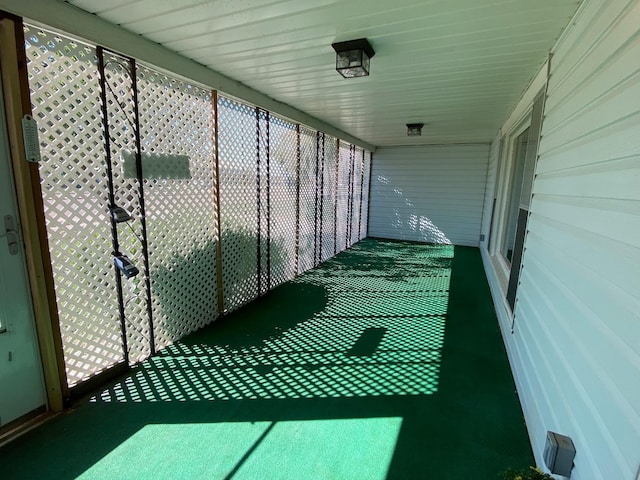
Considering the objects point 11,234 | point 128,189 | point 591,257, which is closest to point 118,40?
point 128,189

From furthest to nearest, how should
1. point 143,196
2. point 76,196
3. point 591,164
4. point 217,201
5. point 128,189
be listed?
point 217,201
point 143,196
point 128,189
point 76,196
point 591,164

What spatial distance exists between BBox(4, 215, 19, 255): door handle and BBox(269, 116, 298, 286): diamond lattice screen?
281 centimetres

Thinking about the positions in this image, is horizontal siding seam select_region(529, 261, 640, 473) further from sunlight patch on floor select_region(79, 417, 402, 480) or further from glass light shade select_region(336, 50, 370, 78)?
glass light shade select_region(336, 50, 370, 78)

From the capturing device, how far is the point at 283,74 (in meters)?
3.12

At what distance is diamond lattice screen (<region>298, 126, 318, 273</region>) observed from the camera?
5.29 m

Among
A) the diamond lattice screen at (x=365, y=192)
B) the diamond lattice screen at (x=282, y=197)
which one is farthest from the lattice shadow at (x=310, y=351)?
the diamond lattice screen at (x=365, y=192)

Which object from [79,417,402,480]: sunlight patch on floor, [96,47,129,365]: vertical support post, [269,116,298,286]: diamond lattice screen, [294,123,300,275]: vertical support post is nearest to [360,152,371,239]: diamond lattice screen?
[294,123,300,275]: vertical support post

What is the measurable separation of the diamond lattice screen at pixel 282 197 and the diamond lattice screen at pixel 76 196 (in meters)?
2.29

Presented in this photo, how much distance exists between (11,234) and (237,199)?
209cm

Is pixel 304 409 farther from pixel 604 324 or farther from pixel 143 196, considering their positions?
pixel 143 196

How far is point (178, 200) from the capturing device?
117 inches

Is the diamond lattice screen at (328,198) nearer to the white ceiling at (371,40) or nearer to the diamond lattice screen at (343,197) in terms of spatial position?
the diamond lattice screen at (343,197)

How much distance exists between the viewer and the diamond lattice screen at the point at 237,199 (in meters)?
3.46

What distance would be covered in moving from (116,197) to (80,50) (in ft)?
3.27
